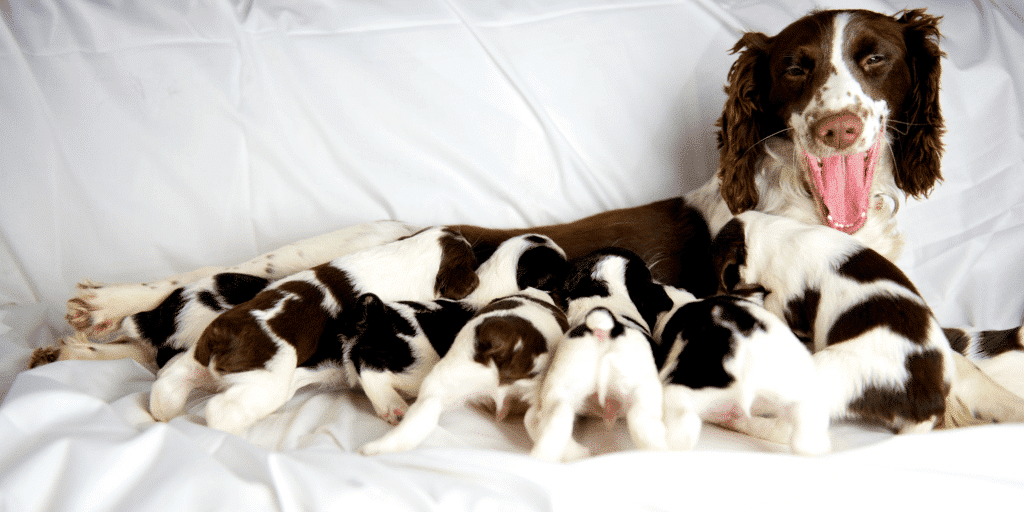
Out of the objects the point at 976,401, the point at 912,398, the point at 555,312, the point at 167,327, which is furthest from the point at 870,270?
the point at 167,327

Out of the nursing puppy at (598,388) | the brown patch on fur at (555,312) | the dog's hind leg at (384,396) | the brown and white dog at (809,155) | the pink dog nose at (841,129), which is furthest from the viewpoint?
the brown and white dog at (809,155)

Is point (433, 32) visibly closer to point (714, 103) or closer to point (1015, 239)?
point (714, 103)

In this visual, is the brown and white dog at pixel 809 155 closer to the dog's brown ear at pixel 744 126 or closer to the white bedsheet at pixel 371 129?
the dog's brown ear at pixel 744 126

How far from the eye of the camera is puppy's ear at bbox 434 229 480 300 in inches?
87.4

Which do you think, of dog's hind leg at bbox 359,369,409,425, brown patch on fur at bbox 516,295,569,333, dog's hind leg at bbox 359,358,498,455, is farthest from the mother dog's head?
dog's hind leg at bbox 359,369,409,425

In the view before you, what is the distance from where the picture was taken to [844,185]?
2301mm

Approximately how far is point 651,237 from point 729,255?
0.48m

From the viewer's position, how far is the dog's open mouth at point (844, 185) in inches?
89.2

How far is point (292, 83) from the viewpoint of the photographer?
2740 millimetres

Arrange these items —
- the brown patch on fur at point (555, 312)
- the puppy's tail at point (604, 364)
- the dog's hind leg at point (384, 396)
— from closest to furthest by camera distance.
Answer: the puppy's tail at point (604, 364)
the dog's hind leg at point (384, 396)
the brown patch on fur at point (555, 312)

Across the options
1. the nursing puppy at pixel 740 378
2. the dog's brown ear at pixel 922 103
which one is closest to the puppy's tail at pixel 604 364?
the nursing puppy at pixel 740 378

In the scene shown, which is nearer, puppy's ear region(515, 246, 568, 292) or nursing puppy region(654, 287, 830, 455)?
nursing puppy region(654, 287, 830, 455)

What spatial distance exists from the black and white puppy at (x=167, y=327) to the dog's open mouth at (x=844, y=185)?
6.54 ft

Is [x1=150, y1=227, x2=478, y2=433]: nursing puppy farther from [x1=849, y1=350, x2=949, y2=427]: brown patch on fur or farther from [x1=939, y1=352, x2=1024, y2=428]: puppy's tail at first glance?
[x1=939, y1=352, x2=1024, y2=428]: puppy's tail
